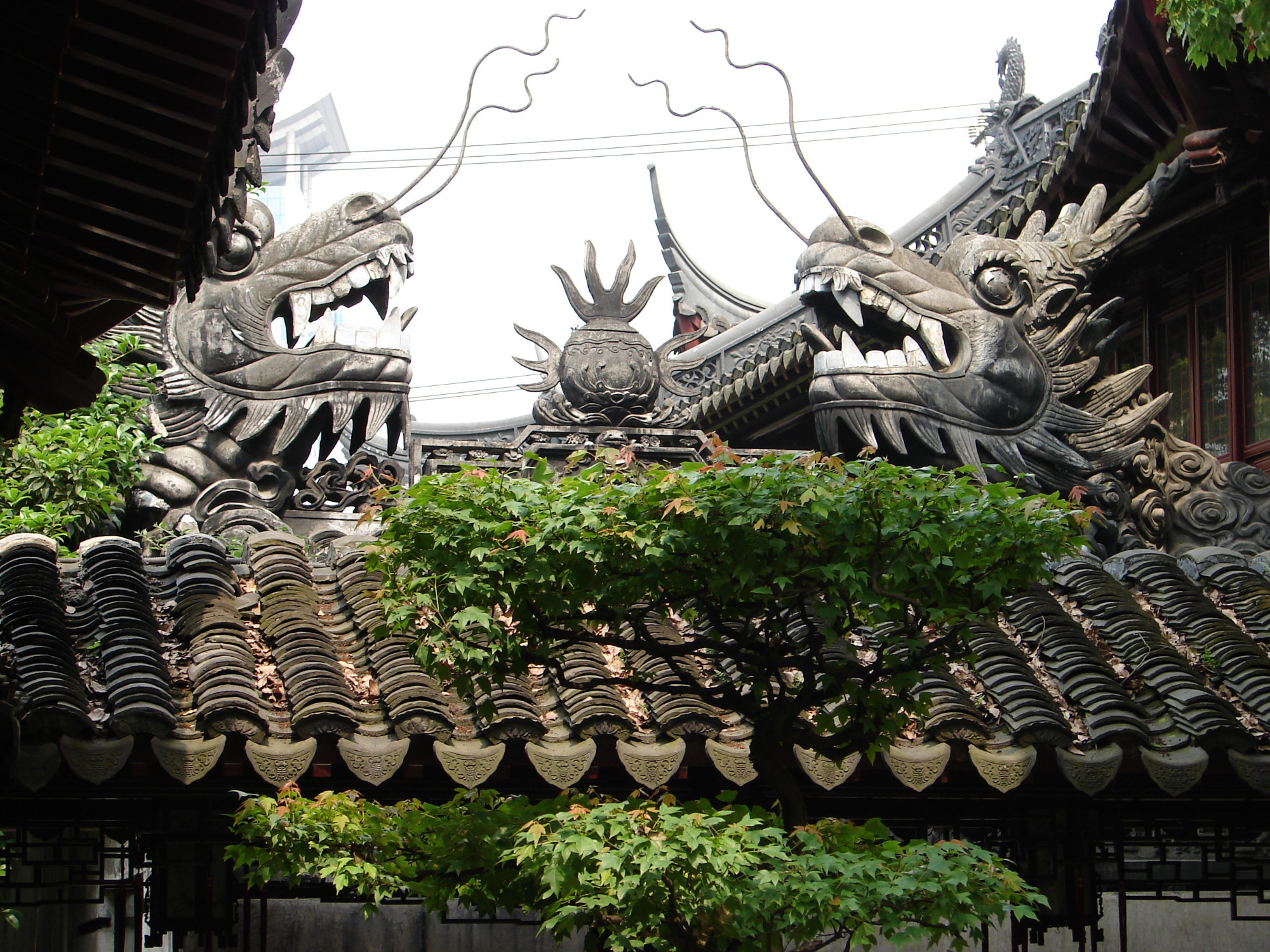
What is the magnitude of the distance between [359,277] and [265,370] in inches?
40.8

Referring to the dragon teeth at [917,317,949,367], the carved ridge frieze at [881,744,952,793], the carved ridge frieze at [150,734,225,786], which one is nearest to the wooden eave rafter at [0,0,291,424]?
the carved ridge frieze at [150,734,225,786]

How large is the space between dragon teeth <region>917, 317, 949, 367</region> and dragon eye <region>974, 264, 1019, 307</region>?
0.49 m

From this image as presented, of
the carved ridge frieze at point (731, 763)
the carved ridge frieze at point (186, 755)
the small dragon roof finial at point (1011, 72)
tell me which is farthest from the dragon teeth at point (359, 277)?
the small dragon roof finial at point (1011, 72)

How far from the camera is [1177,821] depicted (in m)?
9.23

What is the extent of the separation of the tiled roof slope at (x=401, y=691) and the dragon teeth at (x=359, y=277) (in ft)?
8.48

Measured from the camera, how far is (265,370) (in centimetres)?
1083

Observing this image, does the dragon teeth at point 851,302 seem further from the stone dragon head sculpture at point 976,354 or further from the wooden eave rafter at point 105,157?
the wooden eave rafter at point 105,157

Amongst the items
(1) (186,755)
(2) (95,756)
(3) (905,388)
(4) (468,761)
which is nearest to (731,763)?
(4) (468,761)

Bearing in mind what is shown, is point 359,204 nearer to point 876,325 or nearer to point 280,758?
point 876,325

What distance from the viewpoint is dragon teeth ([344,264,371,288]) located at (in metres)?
11.3

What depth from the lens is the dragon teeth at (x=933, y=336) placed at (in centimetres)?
1155

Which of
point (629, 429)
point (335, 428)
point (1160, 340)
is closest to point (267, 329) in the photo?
point (335, 428)

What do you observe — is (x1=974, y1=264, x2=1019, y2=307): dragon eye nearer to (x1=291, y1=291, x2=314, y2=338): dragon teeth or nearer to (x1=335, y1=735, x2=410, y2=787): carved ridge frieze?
(x1=291, y1=291, x2=314, y2=338): dragon teeth

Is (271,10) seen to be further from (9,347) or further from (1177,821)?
(1177,821)
